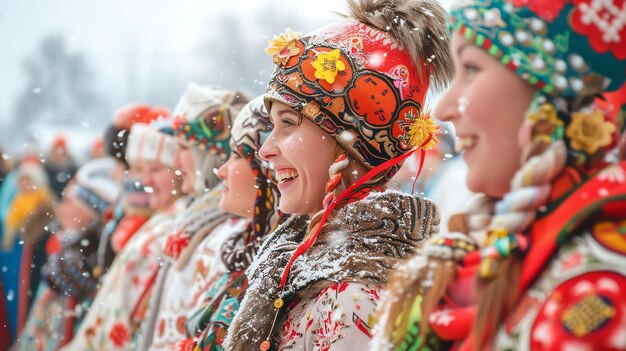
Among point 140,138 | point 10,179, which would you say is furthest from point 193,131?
point 10,179

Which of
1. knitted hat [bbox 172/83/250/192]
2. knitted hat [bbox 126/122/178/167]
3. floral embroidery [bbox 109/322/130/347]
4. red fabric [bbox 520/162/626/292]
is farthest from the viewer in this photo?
knitted hat [bbox 126/122/178/167]

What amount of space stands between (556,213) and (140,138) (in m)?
4.63

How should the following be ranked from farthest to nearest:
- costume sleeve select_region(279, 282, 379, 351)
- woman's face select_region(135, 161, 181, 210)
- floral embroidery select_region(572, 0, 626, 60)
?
woman's face select_region(135, 161, 181, 210)
costume sleeve select_region(279, 282, 379, 351)
floral embroidery select_region(572, 0, 626, 60)

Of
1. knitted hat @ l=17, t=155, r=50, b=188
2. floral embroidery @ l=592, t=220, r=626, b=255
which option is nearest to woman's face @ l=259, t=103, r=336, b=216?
floral embroidery @ l=592, t=220, r=626, b=255

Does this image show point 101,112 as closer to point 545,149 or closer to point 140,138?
point 140,138

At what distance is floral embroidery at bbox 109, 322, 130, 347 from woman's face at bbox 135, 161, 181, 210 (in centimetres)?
84

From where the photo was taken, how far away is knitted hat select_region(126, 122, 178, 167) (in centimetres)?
588

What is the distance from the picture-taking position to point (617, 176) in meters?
1.65

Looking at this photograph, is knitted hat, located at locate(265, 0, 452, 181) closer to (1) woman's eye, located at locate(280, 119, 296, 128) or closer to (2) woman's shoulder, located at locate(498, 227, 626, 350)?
(1) woman's eye, located at locate(280, 119, 296, 128)

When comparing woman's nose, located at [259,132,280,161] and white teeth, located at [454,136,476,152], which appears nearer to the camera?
white teeth, located at [454,136,476,152]

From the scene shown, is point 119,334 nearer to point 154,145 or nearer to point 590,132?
point 154,145

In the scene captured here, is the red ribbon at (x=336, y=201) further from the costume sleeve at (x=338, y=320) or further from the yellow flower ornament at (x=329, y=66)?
the yellow flower ornament at (x=329, y=66)

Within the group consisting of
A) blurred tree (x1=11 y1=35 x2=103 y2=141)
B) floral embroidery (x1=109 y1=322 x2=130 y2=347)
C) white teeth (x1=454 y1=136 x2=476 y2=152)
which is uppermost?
white teeth (x1=454 y1=136 x2=476 y2=152)

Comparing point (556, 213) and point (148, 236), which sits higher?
point (556, 213)
